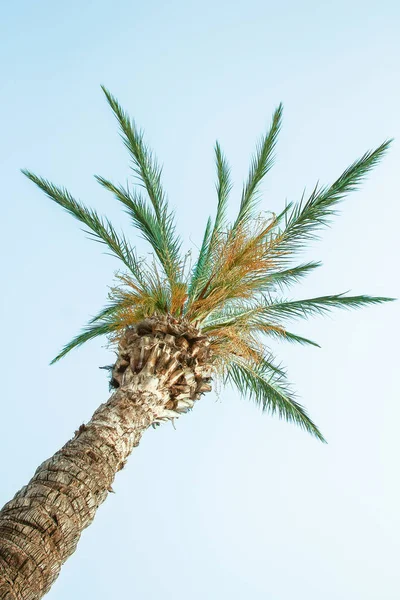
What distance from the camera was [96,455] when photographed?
4.55 metres

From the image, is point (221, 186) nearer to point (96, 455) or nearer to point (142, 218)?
point (142, 218)

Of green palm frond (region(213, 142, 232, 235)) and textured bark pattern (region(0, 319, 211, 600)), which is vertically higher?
green palm frond (region(213, 142, 232, 235))

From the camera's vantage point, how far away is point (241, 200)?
8.86m

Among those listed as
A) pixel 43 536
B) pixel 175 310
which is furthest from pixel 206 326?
pixel 43 536

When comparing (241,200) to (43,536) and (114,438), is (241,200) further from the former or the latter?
(43,536)

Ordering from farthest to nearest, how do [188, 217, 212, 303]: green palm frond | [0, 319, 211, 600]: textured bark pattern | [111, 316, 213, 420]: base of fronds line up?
[188, 217, 212, 303]: green palm frond, [111, 316, 213, 420]: base of fronds, [0, 319, 211, 600]: textured bark pattern

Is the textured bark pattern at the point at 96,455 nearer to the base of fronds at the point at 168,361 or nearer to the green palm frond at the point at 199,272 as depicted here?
the base of fronds at the point at 168,361

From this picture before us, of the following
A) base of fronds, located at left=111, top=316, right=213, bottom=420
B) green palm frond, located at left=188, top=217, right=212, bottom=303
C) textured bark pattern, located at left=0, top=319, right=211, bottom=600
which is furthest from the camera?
green palm frond, located at left=188, top=217, right=212, bottom=303

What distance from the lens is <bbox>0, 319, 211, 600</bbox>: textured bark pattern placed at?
350cm

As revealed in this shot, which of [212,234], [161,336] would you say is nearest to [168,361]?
[161,336]

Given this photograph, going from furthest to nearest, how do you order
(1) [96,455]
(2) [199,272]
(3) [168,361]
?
(2) [199,272]
(3) [168,361]
(1) [96,455]

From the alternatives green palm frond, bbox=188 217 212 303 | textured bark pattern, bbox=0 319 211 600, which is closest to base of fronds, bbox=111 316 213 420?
textured bark pattern, bbox=0 319 211 600

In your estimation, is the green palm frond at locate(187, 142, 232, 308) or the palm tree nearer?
the palm tree

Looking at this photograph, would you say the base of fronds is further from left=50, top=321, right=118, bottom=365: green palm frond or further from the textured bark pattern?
left=50, top=321, right=118, bottom=365: green palm frond
